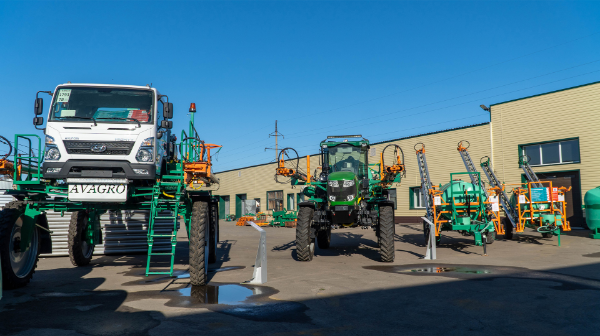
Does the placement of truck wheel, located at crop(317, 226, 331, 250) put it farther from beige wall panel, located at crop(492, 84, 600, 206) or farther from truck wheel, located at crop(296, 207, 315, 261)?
beige wall panel, located at crop(492, 84, 600, 206)

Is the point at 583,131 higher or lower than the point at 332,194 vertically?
higher

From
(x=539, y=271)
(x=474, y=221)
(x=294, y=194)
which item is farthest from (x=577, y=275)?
(x=294, y=194)

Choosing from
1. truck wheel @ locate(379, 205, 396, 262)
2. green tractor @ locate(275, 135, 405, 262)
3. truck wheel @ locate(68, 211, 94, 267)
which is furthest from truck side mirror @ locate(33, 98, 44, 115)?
truck wheel @ locate(379, 205, 396, 262)

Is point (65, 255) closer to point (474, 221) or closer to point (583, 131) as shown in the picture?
point (474, 221)

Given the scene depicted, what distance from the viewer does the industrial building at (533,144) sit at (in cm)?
1952

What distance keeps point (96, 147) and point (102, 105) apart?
45.4 inches

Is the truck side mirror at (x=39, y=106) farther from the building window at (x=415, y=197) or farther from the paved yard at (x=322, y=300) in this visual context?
the building window at (x=415, y=197)

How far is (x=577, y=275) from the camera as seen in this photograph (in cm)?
834

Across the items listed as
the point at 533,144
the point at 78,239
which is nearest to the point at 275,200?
the point at 533,144

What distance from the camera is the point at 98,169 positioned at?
23.4 ft

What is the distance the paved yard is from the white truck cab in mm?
2073

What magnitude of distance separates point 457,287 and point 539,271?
2.96 meters

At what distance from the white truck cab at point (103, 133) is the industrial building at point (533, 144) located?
7755 mm

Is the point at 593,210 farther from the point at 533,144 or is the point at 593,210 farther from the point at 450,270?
the point at 450,270
